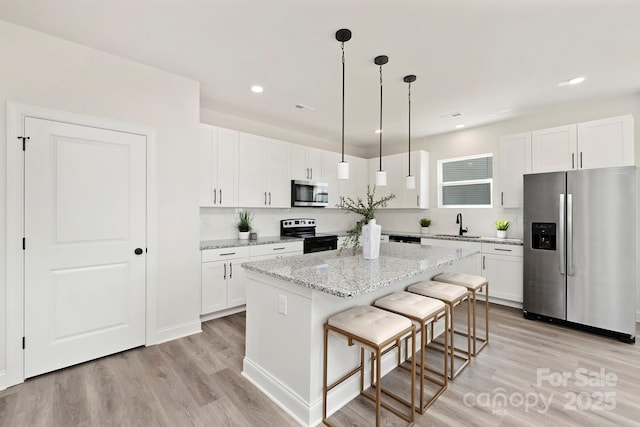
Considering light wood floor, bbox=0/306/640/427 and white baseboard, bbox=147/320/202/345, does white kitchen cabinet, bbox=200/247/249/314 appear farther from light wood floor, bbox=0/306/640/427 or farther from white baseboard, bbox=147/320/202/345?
light wood floor, bbox=0/306/640/427

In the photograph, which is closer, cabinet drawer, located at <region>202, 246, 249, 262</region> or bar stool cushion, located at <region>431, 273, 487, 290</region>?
bar stool cushion, located at <region>431, 273, 487, 290</region>

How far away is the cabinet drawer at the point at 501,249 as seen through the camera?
3811 millimetres

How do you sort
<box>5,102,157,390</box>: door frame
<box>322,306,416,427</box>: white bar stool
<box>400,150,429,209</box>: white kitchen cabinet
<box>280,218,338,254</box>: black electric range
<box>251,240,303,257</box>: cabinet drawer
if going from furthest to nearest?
<box>400,150,429,209</box>: white kitchen cabinet
<box>280,218,338,254</box>: black electric range
<box>251,240,303,257</box>: cabinet drawer
<box>5,102,157,390</box>: door frame
<box>322,306,416,427</box>: white bar stool

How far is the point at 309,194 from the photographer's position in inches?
189

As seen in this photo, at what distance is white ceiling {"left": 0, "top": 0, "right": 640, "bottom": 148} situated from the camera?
1.98m

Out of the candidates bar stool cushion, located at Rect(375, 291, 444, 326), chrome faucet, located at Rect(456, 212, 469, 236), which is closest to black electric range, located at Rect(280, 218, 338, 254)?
chrome faucet, located at Rect(456, 212, 469, 236)

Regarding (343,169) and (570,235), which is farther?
(570,235)

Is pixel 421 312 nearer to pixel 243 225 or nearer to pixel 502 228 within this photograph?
pixel 243 225

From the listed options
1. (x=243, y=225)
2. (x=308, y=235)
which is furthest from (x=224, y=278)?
(x=308, y=235)

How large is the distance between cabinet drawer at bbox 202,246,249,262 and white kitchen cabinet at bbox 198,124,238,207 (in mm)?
640

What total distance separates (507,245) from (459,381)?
2376mm

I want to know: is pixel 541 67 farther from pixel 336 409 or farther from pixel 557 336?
pixel 336 409

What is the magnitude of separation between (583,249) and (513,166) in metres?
1.42

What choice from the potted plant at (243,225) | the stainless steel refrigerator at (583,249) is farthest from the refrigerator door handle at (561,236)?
the potted plant at (243,225)
